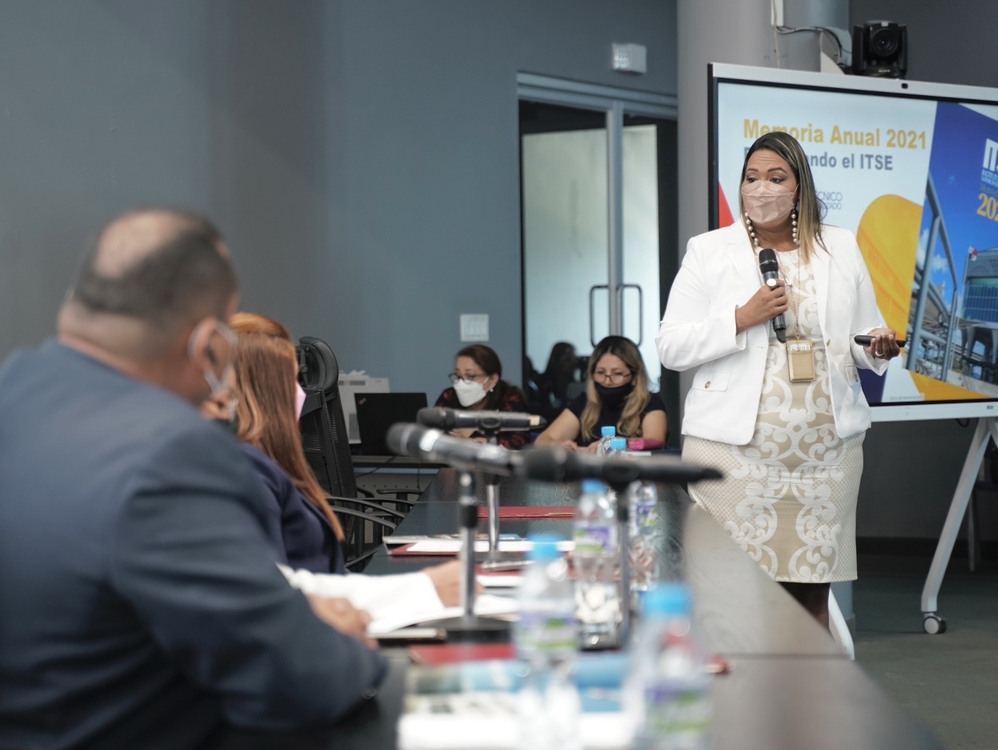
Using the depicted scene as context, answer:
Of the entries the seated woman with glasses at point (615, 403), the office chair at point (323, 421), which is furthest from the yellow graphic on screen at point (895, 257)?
the office chair at point (323, 421)

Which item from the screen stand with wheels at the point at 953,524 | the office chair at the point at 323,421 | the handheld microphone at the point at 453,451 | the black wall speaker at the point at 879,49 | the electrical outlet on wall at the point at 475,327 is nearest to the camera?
the handheld microphone at the point at 453,451

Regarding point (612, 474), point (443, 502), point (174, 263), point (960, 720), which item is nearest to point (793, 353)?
point (443, 502)

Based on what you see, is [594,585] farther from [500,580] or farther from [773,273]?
[773,273]

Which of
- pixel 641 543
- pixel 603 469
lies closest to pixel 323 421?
pixel 641 543

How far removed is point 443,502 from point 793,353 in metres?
1.11

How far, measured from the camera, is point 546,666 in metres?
1.21

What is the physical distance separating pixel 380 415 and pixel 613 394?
3.50 feet

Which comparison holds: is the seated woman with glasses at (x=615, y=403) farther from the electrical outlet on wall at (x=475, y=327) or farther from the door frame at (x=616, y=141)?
the door frame at (x=616, y=141)

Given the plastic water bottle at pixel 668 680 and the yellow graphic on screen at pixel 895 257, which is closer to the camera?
the plastic water bottle at pixel 668 680

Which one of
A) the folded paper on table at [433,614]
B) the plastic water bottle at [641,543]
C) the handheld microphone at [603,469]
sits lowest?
the folded paper on table at [433,614]

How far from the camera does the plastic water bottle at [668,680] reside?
101 cm

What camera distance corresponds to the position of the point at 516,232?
280 inches

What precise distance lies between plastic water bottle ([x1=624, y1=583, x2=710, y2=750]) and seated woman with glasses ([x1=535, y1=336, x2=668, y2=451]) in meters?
4.07

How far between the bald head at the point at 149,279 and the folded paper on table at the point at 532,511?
174cm
